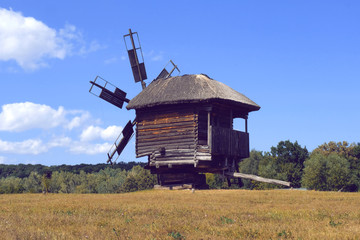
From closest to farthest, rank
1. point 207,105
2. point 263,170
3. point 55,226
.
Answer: point 55,226, point 207,105, point 263,170

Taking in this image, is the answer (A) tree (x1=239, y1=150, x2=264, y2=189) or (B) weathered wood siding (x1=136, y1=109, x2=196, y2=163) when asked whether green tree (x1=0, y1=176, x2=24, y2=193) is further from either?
(A) tree (x1=239, y1=150, x2=264, y2=189)

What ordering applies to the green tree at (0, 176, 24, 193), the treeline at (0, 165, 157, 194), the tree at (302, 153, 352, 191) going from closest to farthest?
the green tree at (0, 176, 24, 193) < the tree at (302, 153, 352, 191) < the treeline at (0, 165, 157, 194)

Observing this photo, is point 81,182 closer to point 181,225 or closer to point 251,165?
point 251,165

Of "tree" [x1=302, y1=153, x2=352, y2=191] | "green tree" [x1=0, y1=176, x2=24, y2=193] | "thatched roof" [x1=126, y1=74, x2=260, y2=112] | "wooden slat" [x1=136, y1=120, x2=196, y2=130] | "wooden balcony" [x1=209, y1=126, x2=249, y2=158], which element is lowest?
"green tree" [x1=0, y1=176, x2=24, y2=193]

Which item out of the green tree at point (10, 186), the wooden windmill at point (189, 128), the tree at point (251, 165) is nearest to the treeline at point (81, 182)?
the green tree at point (10, 186)

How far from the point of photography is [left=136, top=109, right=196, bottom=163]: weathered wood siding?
1080 inches

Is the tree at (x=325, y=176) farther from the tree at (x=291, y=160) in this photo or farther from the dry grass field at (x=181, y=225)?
the dry grass field at (x=181, y=225)

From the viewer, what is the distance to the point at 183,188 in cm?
2925

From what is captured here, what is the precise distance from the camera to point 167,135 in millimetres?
28219

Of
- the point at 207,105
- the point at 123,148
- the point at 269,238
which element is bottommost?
the point at 269,238

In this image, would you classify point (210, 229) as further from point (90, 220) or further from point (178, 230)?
point (90, 220)

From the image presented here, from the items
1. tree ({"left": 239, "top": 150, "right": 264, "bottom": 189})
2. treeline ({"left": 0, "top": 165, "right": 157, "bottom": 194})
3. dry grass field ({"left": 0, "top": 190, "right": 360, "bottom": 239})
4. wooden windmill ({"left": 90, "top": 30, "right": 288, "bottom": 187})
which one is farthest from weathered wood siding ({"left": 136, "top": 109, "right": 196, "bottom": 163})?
treeline ({"left": 0, "top": 165, "right": 157, "bottom": 194})

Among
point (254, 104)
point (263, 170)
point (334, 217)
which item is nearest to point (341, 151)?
point (263, 170)

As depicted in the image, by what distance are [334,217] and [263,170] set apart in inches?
2043
